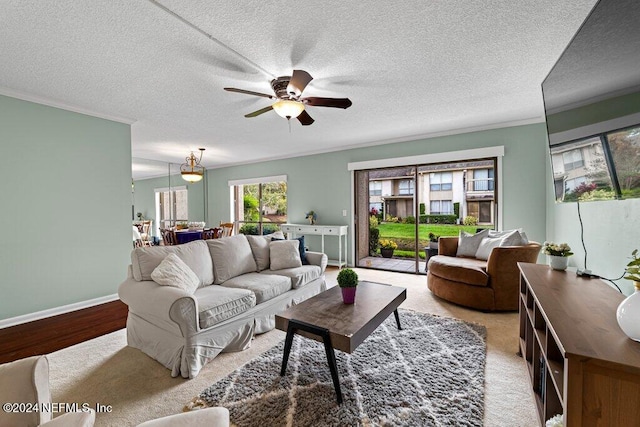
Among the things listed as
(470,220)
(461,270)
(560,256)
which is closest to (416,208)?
(470,220)

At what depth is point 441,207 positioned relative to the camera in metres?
4.79

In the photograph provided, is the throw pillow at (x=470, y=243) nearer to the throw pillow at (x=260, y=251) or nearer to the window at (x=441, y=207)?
the window at (x=441, y=207)

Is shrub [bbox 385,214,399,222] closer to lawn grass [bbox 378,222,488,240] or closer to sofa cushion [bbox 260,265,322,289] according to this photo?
lawn grass [bbox 378,222,488,240]

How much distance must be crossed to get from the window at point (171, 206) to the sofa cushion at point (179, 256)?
6223 mm

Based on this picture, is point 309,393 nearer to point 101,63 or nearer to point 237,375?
point 237,375

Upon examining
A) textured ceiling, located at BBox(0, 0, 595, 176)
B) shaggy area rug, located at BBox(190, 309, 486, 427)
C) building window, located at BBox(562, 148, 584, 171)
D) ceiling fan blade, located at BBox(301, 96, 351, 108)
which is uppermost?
textured ceiling, located at BBox(0, 0, 595, 176)

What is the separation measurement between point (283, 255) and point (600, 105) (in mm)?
2930

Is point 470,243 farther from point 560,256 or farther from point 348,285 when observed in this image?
point 348,285

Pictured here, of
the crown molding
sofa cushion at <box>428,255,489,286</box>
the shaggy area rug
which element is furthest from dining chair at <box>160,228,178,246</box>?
sofa cushion at <box>428,255,489,286</box>

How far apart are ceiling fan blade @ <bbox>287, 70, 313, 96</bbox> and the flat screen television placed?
5.46 feet

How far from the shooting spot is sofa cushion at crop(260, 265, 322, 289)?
3.04 meters

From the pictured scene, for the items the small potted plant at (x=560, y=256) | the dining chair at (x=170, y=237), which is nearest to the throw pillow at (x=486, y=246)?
the small potted plant at (x=560, y=256)

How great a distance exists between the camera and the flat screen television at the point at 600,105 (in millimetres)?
1158

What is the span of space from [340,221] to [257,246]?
8.63ft
